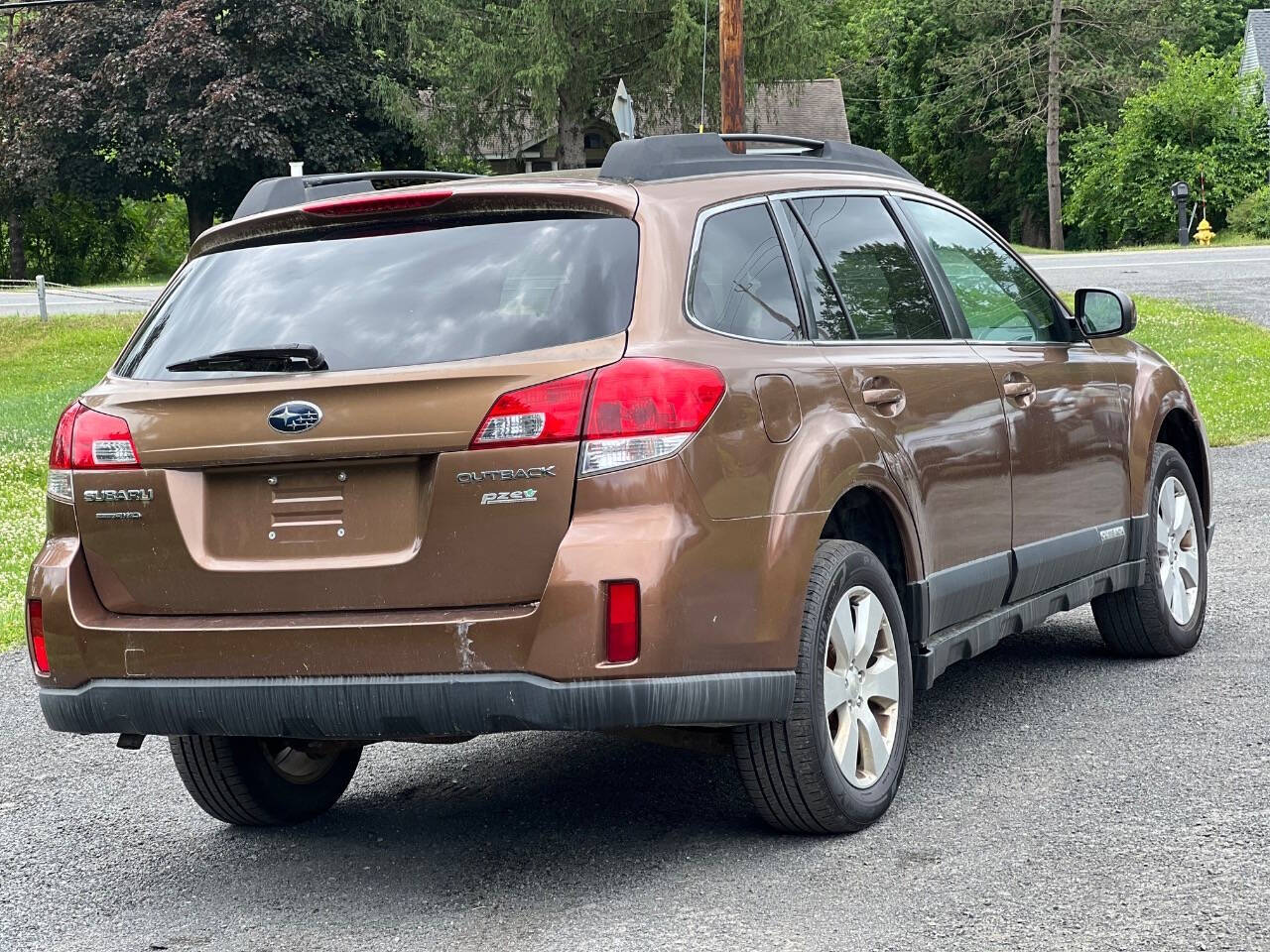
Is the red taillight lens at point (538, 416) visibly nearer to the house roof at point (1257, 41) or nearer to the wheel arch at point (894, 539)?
the wheel arch at point (894, 539)

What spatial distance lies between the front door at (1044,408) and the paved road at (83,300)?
25897mm

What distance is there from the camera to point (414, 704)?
13.4 ft

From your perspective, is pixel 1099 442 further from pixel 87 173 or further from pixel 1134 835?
pixel 87 173

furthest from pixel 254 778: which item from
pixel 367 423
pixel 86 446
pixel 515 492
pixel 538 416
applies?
pixel 538 416

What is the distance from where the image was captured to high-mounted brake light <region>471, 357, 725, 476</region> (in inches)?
159

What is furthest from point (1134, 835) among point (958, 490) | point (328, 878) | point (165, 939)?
point (165, 939)

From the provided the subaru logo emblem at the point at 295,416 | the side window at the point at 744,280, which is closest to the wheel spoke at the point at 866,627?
the side window at the point at 744,280

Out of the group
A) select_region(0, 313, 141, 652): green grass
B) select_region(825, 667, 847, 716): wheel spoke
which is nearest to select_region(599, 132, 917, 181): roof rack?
select_region(825, 667, 847, 716): wheel spoke

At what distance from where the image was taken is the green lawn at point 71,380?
41.2 ft

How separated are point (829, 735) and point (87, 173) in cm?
4847

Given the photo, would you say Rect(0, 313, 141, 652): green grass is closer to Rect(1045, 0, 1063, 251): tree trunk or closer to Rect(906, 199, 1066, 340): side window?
Rect(906, 199, 1066, 340): side window

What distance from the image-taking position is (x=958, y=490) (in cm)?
523

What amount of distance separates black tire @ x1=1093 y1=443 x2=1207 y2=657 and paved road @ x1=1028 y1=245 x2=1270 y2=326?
16.2 metres

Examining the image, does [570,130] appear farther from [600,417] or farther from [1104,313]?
[600,417]
